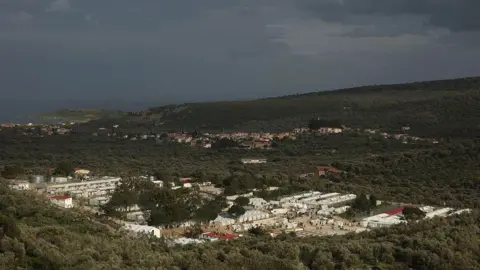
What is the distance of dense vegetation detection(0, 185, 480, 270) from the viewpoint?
1238cm

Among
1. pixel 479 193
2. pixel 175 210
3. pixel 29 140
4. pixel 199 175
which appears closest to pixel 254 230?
pixel 175 210

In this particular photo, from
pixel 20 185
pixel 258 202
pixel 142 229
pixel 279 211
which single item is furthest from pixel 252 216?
pixel 20 185

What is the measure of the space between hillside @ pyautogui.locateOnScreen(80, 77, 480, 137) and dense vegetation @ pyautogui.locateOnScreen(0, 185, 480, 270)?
43317 millimetres

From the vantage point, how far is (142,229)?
20.5m

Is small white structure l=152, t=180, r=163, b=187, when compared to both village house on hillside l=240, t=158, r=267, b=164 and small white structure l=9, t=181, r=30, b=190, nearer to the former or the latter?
small white structure l=9, t=181, r=30, b=190

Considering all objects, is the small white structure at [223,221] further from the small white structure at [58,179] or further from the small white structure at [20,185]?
the small white structure at [58,179]

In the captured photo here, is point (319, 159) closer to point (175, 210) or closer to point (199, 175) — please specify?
point (199, 175)

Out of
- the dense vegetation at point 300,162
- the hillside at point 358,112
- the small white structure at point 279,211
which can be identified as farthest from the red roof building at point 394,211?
the hillside at point 358,112

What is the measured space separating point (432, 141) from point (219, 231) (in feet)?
130

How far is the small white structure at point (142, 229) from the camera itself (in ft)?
64.6

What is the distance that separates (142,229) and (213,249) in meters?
5.75

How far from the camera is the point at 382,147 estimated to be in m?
55.3

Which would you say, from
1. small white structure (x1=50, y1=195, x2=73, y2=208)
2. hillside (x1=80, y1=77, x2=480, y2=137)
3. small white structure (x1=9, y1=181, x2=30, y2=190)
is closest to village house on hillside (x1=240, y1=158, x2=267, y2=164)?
hillside (x1=80, y1=77, x2=480, y2=137)

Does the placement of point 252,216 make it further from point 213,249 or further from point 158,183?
point 213,249
